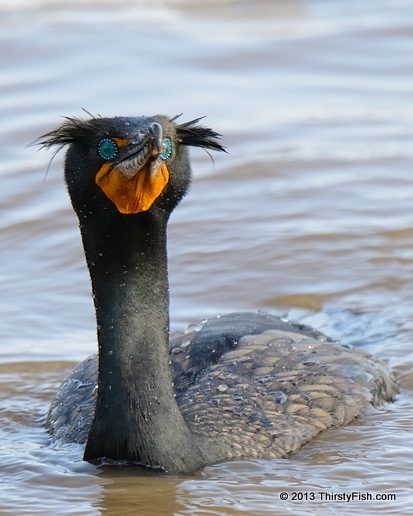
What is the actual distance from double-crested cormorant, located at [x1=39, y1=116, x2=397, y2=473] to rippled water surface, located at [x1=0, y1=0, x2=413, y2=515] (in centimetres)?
15

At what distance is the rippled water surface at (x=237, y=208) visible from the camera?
761cm

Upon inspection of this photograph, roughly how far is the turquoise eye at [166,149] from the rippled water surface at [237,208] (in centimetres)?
170

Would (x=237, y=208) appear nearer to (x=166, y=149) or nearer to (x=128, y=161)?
(x=166, y=149)

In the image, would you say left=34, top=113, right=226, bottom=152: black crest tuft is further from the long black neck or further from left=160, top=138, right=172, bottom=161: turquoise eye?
the long black neck

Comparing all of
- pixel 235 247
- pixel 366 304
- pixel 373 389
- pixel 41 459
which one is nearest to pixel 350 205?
pixel 235 247

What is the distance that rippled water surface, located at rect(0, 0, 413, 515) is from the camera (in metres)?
7.61

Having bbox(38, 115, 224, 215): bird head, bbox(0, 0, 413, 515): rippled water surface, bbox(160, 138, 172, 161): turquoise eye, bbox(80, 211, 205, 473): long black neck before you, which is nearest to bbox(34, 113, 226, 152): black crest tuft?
bbox(38, 115, 224, 215): bird head

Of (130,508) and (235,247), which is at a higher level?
(235,247)

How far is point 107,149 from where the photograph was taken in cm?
690

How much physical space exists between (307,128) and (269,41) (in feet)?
13.5

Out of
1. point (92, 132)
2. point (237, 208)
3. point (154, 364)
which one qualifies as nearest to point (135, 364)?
point (154, 364)

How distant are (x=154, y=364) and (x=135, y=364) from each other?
10 centimetres

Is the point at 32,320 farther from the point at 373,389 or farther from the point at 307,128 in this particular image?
the point at 307,128

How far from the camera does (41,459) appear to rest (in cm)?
801
